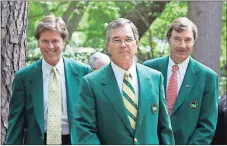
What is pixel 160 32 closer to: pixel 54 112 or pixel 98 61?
pixel 98 61

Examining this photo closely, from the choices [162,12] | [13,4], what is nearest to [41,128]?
[13,4]

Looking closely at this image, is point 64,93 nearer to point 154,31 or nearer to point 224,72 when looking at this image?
point 154,31

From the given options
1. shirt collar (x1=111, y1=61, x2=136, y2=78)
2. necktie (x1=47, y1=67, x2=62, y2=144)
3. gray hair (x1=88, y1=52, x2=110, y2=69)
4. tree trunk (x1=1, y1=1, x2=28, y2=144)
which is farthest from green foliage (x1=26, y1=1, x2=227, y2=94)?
shirt collar (x1=111, y1=61, x2=136, y2=78)

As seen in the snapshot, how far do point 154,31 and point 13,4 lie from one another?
7054mm

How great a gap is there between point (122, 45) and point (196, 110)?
121cm

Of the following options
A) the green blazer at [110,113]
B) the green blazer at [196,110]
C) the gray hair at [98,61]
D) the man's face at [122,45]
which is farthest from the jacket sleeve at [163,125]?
the gray hair at [98,61]

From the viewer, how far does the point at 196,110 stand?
5266 mm

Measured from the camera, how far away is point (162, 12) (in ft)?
41.1

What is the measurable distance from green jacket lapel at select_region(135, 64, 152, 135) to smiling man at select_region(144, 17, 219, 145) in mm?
764

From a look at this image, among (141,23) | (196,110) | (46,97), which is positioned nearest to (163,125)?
(196,110)

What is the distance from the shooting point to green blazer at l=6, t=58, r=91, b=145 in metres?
5.01

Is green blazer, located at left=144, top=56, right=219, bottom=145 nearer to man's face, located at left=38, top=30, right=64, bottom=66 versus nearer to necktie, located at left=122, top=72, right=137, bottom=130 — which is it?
necktie, located at left=122, top=72, right=137, bottom=130

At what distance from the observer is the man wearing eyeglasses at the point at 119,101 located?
4.42 meters

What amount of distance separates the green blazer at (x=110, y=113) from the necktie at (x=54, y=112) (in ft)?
1.70
